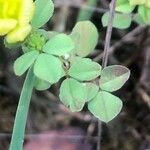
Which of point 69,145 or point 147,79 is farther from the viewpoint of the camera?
point 147,79

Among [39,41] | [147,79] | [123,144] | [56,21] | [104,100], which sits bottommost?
[123,144]

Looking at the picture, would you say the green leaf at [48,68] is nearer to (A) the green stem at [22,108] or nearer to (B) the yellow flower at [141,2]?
(A) the green stem at [22,108]

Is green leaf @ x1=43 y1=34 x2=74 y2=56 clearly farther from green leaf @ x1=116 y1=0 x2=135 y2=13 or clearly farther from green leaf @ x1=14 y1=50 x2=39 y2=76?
green leaf @ x1=116 y1=0 x2=135 y2=13

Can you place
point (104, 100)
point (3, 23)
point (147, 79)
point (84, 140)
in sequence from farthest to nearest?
point (147, 79) → point (84, 140) → point (104, 100) → point (3, 23)

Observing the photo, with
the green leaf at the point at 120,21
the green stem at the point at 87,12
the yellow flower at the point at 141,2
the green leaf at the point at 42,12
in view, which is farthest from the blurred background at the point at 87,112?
the green leaf at the point at 42,12

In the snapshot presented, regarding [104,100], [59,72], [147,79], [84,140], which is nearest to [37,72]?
[59,72]

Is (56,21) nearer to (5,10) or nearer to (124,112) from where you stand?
(124,112)

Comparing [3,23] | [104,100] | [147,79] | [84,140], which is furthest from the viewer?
[147,79]

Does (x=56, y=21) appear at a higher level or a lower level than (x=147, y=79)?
higher
